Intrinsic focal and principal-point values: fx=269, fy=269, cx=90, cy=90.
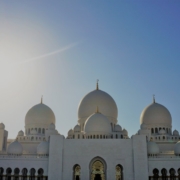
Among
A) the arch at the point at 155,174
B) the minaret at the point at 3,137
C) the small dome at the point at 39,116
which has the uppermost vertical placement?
the small dome at the point at 39,116

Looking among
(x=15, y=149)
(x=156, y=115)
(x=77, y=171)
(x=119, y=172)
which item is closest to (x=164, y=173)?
(x=119, y=172)

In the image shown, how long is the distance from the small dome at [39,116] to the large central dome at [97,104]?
371cm

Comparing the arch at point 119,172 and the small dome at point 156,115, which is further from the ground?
the small dome at point 156,115

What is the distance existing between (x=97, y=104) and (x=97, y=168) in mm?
7310

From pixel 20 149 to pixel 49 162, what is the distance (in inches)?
135

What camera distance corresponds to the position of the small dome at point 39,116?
3017 centimetres

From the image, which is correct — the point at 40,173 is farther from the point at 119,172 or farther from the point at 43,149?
the point at 119,172

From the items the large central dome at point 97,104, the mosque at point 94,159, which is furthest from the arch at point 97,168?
the large central dome at point 97,104

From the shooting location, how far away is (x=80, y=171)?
2327 centimetres

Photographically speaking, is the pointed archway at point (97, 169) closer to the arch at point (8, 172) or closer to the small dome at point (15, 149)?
the small dome at point (15, 149)

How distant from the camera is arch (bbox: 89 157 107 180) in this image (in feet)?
77.2

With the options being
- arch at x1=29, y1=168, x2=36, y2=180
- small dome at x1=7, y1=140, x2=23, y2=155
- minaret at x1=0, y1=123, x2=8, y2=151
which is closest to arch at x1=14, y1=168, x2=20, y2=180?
arch at x1=29, y1=168, x2=36, y2=180

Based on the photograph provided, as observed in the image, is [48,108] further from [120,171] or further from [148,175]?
[148,175]

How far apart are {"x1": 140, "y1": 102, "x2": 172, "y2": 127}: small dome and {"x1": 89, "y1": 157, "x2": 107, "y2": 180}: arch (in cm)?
885
